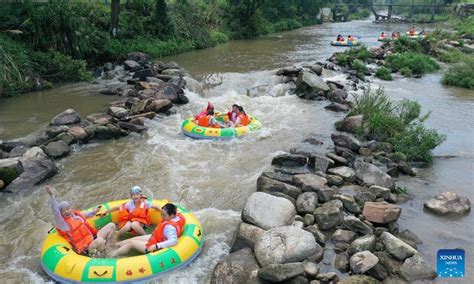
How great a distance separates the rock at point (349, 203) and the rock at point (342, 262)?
4.53ft

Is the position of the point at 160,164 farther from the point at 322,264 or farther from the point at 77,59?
the point at 77,59

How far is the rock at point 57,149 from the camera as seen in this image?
11219 mm

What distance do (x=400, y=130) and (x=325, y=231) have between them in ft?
20.2

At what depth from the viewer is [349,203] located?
27.3ft

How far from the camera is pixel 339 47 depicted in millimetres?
33250

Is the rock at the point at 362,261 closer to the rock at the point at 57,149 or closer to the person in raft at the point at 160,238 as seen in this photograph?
the person in raft at the point at 160,238

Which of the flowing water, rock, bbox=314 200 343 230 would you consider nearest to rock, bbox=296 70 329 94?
the flowing water

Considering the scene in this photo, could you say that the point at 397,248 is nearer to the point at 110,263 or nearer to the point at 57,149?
the point at 110,263

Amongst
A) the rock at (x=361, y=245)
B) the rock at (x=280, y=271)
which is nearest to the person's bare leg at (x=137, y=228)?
the rock at (x=280, y=271)

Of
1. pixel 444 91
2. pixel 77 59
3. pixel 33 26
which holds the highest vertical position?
pixel 33 26

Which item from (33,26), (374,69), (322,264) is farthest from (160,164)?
(374,69)

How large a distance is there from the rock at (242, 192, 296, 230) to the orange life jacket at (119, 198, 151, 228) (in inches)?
68.1

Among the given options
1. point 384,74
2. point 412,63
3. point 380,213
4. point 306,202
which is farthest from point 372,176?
point 412,63

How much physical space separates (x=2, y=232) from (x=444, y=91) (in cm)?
1817
